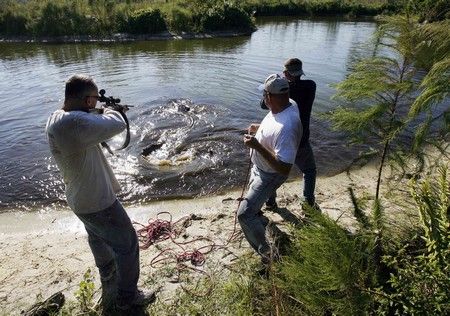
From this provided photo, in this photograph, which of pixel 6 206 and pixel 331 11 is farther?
pixel 331 11

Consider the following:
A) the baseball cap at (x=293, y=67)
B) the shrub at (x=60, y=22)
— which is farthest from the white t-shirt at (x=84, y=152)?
the shrub at (x=60, y=22)

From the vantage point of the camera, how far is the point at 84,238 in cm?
572

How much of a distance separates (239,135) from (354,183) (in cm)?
361

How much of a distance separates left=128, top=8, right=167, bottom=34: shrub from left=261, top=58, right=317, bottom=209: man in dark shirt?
23.3m


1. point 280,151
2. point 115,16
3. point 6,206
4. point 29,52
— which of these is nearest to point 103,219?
point 280,151

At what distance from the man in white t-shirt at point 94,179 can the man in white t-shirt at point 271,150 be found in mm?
1304

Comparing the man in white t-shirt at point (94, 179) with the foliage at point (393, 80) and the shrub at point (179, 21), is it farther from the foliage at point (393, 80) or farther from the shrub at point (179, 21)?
the shrub at point (179, 21)

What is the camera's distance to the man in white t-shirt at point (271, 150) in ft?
12.8

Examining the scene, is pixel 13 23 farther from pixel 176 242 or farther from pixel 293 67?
pixel 293 67

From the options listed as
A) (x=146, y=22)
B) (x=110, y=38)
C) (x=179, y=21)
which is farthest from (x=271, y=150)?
(x=179, y=21)

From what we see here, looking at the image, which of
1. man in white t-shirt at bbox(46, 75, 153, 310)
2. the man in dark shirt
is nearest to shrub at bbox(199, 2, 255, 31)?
the man in dark shirt

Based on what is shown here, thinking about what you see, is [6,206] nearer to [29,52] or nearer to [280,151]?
[280,151]

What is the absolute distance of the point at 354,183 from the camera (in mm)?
7324

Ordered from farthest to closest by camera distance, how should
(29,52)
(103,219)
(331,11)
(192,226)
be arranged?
(331,11), (29,52), (192,226), (103,219)
